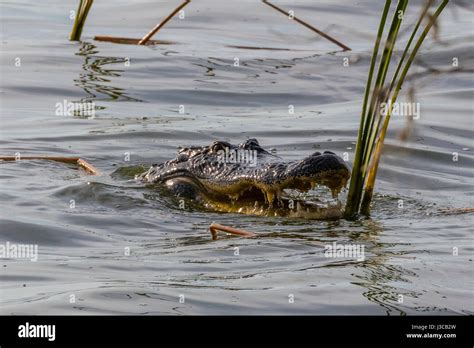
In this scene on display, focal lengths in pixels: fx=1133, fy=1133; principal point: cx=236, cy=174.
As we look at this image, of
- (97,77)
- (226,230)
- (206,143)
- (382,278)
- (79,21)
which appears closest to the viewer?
(382,278)

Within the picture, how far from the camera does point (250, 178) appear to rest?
8.31 metres

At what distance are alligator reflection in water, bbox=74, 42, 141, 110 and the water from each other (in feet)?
0.13

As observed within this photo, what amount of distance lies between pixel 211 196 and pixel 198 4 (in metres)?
10.3

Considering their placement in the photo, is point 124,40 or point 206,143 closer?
point 206,143

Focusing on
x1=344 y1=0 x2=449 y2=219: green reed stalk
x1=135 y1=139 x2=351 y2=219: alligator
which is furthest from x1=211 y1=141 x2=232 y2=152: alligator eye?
x1=344 y1=0 x2=449 y2=219: green reed stalk

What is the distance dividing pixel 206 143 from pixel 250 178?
9.51ft

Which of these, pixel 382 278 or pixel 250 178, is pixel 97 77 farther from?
pixel 382 278

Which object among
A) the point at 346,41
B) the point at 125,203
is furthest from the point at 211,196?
the point at 346,41

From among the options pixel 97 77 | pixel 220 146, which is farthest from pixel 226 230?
pixel 97 77

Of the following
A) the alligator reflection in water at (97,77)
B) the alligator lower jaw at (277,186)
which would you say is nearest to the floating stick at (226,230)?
the alligator lower jaw at (277,186)

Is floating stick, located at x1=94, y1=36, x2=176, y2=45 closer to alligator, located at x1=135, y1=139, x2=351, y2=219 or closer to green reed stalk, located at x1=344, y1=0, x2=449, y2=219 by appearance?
alligator, located at x1=135, y1=139, x2=351, y2=219

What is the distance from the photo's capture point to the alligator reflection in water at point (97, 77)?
12992 mm

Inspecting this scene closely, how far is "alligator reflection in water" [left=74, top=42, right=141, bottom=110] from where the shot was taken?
12992 mm
